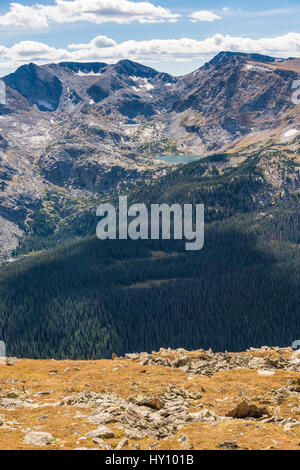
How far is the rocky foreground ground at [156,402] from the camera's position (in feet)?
161

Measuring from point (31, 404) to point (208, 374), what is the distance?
2669 centimetres

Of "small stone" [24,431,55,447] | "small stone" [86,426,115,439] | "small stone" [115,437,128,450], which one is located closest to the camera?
"small stone" [115,437,128,450]

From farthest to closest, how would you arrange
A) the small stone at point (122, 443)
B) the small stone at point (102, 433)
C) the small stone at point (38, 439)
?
1. the small stone at point (102, 433)
2. the small stone at point (38, 439)
3. the small stone at point (122, 443)

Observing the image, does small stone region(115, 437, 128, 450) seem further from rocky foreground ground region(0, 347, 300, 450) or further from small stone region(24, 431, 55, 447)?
small stone region(24, 431, 55, 447)

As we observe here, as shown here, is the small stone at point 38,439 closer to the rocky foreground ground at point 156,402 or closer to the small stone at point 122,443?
the rocky foreground ground at point 156,402

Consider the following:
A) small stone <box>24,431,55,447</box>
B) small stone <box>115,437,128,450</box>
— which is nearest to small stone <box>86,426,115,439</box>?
small stone <box>115,437,128,450</box>

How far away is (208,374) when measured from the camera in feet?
253

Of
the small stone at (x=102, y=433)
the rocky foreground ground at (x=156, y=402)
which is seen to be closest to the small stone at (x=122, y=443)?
the rocky foreground ground at (x=156, y=402)

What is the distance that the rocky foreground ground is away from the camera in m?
49.1

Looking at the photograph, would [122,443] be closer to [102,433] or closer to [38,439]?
[102,433]
